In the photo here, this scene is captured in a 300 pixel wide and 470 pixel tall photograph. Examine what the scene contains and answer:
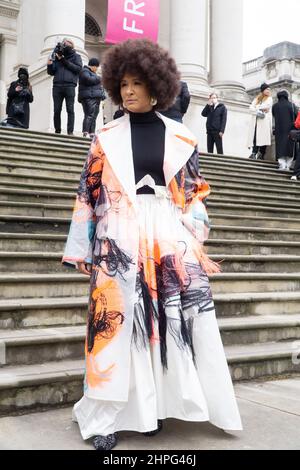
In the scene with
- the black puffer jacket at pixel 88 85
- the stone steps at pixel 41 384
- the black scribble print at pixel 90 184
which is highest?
the black puffer jacket at pixel 88 85

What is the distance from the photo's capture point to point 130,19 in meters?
12.0

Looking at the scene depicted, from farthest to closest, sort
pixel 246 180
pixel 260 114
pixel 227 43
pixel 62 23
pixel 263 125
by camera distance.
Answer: pixel 227 43, pixel 62 23, pixel 260 114, pixel 263 125, pixel 246 180

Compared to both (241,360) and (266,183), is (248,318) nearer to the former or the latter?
(241,360)

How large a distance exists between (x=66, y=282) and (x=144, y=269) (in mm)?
1770

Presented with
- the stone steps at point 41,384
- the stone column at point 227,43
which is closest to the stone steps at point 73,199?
the stone steps at point 41,384

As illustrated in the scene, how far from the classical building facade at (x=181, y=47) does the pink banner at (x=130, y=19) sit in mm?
1671

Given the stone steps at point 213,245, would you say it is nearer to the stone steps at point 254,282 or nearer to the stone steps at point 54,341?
the stone steps at point 254,282

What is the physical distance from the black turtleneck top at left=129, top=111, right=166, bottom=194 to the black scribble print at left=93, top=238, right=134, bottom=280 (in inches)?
12.1

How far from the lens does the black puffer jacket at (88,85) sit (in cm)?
1043

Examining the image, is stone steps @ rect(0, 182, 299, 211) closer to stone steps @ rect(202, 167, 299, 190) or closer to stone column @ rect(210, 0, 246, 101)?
stone steps @ rect(202, 167, 299, 190)

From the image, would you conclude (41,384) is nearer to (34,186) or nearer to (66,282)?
(66,282)

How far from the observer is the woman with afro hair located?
2.74 m

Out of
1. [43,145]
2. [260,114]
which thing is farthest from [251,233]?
[260,114]
